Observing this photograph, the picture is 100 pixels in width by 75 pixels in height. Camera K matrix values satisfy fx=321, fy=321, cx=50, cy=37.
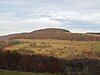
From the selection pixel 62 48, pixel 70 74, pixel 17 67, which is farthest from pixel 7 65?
pixel 62 48

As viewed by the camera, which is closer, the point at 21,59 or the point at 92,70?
the point at 92,70

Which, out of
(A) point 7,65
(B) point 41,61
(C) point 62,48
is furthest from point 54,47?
(A) point 7,65

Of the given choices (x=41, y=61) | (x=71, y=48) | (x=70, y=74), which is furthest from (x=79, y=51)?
(x=70, y=74)

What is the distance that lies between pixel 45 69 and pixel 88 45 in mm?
106223

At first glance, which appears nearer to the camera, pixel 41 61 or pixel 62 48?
pixel 41 61

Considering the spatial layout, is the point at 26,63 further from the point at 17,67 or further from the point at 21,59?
the point at 17,67

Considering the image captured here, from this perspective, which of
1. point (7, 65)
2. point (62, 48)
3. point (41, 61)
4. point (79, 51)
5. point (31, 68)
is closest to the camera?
point (7, 65)

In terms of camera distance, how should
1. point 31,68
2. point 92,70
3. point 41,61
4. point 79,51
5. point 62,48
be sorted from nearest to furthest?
1. point 92,70
2. point 31,68
3. point 41,61
4. point 79,51
5. point 62,48

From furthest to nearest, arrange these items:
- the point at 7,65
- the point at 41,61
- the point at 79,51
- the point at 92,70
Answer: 1. the point at 79,51
2. the point at 41,61
3. the point at 7,65
4. the point at 92,70

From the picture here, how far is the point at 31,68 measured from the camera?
83375 millimetres

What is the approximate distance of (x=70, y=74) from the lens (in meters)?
58.3

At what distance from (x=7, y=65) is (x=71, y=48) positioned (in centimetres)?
10965

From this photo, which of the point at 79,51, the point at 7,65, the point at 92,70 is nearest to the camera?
the point at 92,70

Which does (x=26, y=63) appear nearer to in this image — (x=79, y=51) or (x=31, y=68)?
(x=31, y=68)
